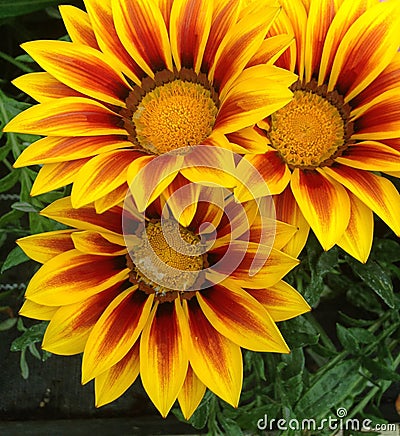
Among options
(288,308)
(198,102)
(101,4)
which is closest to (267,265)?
(288,308)

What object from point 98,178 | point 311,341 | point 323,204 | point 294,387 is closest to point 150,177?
point 98,178

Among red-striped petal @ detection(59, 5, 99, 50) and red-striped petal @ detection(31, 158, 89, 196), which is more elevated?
red-striped petal @ detection(59, 5, 99, 50)

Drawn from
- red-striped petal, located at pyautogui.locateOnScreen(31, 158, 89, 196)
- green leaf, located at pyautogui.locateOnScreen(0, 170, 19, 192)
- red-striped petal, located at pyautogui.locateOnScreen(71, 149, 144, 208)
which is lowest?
green leaf, located at pyautogui.locateOnScreen(0, 170, 19, 192)

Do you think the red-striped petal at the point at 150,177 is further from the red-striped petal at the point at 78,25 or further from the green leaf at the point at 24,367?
the green leaf at the point at 24,367

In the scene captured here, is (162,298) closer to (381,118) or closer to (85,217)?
(85,217)

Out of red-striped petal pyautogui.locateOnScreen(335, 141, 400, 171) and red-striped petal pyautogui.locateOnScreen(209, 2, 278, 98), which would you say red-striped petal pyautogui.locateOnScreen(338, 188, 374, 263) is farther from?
red-striped petal pyautogui.locateOnScreen(209, 2, 278, 98)

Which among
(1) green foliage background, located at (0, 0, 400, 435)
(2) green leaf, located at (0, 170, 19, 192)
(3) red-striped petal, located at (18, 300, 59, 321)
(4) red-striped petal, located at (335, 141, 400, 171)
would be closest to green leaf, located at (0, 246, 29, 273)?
(1) green foliage background, located at (0, 0, 400, 435)

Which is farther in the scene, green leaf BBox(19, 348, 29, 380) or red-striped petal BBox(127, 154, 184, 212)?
green leaf BBox(19, 348, 29, 380)

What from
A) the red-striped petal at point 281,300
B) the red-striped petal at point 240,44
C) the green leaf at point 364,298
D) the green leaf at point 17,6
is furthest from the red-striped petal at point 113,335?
the green leaf at point 17,6
